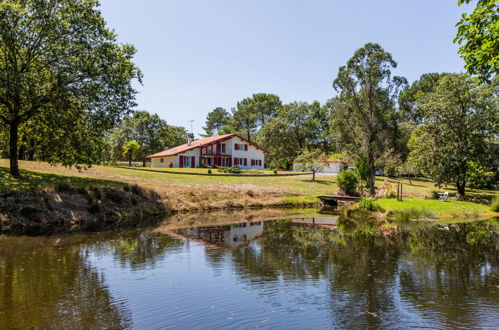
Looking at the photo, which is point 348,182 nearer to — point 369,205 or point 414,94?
point 369,205

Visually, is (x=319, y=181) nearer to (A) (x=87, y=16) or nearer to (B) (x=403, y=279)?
(A) (x=87, y=16)

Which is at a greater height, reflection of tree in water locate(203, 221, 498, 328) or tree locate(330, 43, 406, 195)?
tree locate(330, 43, 406, 195)

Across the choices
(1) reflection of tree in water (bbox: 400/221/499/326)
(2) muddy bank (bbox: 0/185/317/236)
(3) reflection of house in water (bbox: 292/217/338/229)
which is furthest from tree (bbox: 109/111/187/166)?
(1) reflection of tree in water (bbox: 400/221/499/326)

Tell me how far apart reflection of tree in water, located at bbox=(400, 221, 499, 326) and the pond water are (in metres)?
0.04

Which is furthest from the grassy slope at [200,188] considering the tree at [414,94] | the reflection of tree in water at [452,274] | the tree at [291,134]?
the tree at [414,94]

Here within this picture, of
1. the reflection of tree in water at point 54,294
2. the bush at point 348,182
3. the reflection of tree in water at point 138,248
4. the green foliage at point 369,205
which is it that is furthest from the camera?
the bush at point 348,182

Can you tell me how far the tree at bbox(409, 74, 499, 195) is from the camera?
35.5m

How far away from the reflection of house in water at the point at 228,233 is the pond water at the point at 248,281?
181 mm

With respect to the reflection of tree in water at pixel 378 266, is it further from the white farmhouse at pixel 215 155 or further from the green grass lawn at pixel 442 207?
the white farmhouse at pixel 215 155

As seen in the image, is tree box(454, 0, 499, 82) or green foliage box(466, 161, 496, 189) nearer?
tree box(454, 0, 499, 82)

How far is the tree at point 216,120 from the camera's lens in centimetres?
10994

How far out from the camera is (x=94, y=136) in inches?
976

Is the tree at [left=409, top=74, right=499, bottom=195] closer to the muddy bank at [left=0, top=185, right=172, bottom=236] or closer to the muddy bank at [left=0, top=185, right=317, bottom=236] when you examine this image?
the muddy bank at [left=0, top=185, right=317, bottom=236]

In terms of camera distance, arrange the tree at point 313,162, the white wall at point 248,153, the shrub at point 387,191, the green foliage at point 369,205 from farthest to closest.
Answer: the white wall at point 248,153, the tree at point 313,162, the shrub at point 387,191, the green foliage at point 369,205
